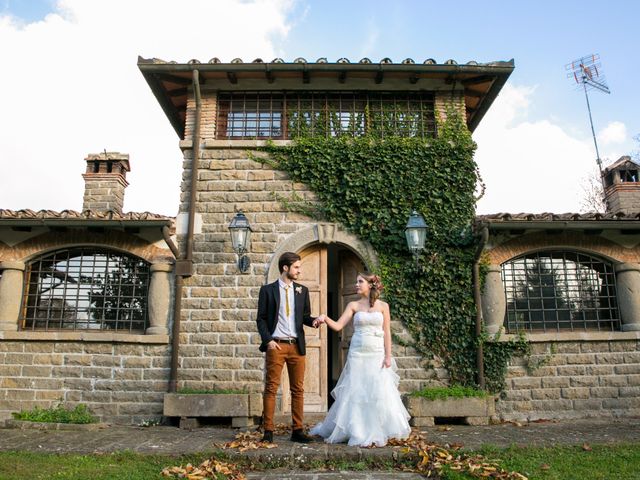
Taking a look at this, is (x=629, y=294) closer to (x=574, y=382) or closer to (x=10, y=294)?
(x=574, y=382)

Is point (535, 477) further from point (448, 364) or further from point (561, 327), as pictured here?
point (561, 327)

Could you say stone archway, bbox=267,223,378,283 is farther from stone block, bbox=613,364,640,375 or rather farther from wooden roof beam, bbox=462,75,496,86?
stone block, bbox=613,364,640,375

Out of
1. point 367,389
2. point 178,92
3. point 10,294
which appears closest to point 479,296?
point 367,389

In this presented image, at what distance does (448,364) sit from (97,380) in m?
4.96

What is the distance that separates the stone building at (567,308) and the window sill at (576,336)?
14 millimetres

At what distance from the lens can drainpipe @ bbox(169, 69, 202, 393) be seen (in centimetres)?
714

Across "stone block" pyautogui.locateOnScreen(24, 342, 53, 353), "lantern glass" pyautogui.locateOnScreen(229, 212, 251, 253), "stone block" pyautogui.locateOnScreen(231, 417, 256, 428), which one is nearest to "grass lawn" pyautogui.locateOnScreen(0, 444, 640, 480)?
"stone block" pyautogui.locateOnScreen(231, 417, 256, 428)

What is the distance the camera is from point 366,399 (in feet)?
16.7

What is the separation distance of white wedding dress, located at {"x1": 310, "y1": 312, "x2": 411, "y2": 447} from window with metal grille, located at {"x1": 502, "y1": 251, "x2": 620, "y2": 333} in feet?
10.4

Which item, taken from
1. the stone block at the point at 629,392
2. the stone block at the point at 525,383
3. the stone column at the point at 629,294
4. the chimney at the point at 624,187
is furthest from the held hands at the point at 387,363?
the chimney at the point at 624,187

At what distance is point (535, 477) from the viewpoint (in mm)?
4020

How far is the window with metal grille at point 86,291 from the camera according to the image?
24.9ft

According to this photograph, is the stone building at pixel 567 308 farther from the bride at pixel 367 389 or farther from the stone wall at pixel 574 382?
the bride at pixel 367 389

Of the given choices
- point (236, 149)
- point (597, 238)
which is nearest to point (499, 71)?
point (597, 238)
